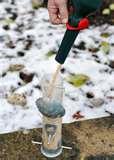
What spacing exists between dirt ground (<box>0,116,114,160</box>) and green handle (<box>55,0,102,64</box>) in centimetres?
66

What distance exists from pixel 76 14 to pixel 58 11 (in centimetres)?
34

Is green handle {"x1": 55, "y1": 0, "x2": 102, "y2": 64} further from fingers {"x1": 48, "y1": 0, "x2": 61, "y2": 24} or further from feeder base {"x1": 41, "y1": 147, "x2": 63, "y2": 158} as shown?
feeder base {"x1": 41, "y1": 147, "x2": 63, "y2": 158}

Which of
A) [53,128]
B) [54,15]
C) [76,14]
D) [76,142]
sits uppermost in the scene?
[76,14]

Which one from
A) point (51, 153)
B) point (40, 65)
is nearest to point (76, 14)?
point (51, 153)

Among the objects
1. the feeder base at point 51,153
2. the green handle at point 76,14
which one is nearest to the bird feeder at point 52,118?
the feeder base at point 51,153

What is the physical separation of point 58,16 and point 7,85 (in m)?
0.98

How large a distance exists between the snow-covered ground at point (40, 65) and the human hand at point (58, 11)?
751mm

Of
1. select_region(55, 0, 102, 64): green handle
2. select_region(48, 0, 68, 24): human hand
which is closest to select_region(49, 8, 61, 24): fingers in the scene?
select_region(48, 0, 68, 24): human hand

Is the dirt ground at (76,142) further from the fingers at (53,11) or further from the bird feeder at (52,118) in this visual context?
the fingers at (53,11)

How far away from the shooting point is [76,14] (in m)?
2.05

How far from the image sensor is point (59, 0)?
2.24 meters

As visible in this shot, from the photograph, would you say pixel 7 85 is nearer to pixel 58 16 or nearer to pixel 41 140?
pixel 41 140

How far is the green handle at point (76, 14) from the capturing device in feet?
6.39

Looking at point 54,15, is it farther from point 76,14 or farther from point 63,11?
point 76,14
